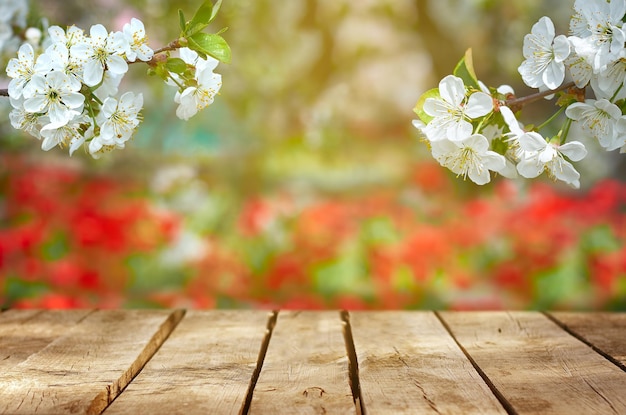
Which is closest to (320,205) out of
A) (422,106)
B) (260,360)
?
(260,360)

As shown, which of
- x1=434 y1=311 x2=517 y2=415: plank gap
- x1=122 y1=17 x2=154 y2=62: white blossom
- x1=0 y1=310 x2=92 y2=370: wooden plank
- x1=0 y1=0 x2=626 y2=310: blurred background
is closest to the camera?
x1=434 y1=311 x2=517 y2=415: plank gap

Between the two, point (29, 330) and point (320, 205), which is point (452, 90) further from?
point (320, 205)

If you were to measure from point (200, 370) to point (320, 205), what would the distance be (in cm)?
181

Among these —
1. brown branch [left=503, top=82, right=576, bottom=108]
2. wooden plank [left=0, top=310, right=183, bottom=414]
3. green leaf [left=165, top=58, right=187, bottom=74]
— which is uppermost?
green leaf [left=165, top=58, right=187, bottom=74]

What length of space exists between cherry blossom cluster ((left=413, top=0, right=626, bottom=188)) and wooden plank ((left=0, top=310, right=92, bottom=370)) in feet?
2.07

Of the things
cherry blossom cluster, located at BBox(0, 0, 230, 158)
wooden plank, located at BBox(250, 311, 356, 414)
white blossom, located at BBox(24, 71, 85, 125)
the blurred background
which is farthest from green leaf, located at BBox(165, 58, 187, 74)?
the blurred background

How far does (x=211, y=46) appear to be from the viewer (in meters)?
0.93

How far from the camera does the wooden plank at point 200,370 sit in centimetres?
85

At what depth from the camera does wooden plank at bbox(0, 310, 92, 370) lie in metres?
1.08

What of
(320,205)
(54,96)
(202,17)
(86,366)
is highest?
(202,17)

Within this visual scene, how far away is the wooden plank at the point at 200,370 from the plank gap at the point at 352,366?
13 centimetres

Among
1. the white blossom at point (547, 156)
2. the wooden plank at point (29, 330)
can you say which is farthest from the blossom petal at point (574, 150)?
the wooden plank at point (29, 330)

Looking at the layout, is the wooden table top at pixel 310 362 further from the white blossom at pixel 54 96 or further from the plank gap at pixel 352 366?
the white blossom at pixel 54 96

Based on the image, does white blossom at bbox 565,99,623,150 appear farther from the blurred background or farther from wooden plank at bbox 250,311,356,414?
the blurred background
